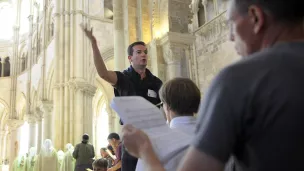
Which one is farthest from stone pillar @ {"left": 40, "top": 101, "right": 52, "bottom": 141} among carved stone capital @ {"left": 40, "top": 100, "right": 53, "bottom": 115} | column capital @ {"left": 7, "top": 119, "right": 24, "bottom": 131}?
column capital @ {"left": 7, "top": 119, "right": 24, "bottom": 131}

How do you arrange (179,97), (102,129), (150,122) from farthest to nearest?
(102,129) < (179,97) < (150,122)

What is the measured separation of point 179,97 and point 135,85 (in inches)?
67.7

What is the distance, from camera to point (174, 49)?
28.0 feet

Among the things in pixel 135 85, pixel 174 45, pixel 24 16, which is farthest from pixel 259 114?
pixel 24 16

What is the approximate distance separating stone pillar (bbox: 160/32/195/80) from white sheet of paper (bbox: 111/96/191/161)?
273 inches

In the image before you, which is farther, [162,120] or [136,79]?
[136,79]

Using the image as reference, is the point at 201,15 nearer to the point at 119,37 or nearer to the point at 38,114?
the point at 119,37

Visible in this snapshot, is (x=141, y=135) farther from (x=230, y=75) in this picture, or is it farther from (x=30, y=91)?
(x=30, y=91)

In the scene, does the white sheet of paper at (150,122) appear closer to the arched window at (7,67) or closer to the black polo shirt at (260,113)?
the black polo shirt at (260,113)

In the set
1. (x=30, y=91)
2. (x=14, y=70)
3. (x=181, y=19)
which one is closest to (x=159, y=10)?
(x=181, y=19)

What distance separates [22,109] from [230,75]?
3321cm

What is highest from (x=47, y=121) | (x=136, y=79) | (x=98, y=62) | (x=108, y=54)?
(x=108, y=54)

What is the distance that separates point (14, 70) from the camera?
3189cm

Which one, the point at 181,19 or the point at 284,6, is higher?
the point at 181,19
